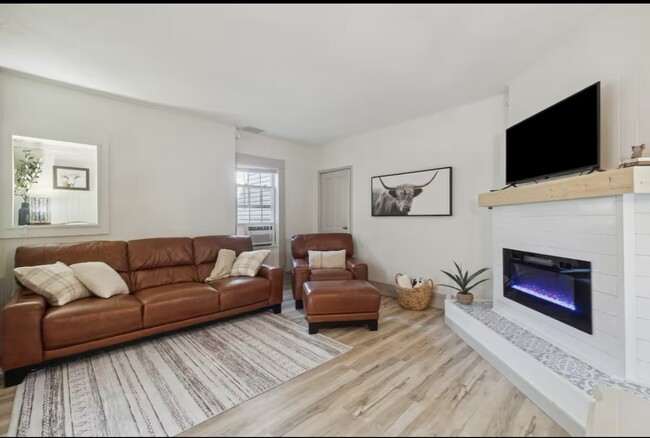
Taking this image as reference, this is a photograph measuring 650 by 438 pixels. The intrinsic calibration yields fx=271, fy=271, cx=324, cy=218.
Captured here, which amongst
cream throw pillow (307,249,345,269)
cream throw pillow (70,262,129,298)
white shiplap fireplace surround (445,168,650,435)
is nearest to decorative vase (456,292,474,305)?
white shiplap fireplace surround (445,168,650,435)

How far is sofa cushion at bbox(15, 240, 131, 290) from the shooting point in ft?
8.21

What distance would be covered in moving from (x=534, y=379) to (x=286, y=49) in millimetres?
3000

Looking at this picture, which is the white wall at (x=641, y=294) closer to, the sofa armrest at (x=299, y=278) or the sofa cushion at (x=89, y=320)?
the sofa armrest at (x=299, y=278)

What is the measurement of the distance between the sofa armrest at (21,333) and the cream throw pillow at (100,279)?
0.42 metres

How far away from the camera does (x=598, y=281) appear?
1.76 metres

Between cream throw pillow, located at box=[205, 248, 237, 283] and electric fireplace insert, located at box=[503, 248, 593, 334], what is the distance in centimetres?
305

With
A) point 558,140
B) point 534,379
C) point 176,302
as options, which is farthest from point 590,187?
point 176,302

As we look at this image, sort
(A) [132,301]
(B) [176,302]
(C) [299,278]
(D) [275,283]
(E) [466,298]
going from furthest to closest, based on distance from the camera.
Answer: (C) [299,278] → (D) [275,283] → (E) [466,298] → (B) [176,302] → (A) [132,301]

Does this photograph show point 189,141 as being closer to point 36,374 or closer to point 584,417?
point 36,374

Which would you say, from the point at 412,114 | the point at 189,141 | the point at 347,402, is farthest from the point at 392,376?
the point at 189,141

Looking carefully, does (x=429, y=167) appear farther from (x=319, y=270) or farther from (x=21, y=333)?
(x=21, y=333)

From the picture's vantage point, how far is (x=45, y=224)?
2934 millimetres

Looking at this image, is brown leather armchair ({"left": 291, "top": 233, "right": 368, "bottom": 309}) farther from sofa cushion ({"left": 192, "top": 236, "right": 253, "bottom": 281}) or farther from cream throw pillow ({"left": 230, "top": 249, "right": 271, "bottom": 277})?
sofa cushion ({"left": 192, "top": 236, "right": 253, "bottom": 281})

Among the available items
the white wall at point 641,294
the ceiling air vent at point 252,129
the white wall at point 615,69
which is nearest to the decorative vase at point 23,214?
the ceiling air vent at point 252,129
